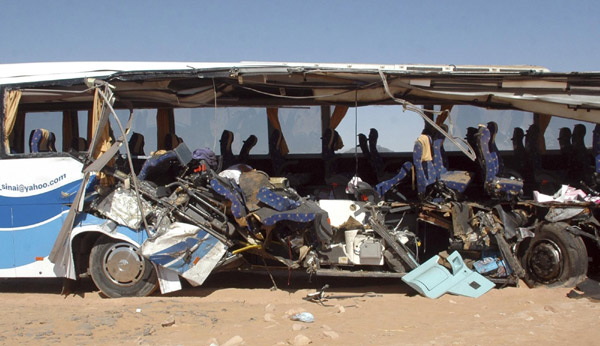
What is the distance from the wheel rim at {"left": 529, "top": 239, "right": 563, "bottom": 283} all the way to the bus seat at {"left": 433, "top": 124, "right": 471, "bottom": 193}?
1.16 metres

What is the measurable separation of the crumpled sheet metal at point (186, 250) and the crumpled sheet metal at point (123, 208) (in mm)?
387

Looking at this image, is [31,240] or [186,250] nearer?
[186,250]

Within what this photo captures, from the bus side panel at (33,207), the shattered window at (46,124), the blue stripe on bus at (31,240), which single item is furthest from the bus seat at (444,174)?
the shattered window at (46,124)

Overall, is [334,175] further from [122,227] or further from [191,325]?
[191,325]

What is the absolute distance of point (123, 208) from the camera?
742 centimetres

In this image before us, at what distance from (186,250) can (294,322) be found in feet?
5.93

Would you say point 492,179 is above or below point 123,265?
above

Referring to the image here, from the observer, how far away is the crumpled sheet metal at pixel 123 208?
7355mm

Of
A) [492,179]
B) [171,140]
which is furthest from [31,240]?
[492,179]

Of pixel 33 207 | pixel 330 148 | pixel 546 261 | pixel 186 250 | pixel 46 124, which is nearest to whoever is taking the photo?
pixel 186 250

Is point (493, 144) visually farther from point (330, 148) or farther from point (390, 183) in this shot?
point (330, 148)

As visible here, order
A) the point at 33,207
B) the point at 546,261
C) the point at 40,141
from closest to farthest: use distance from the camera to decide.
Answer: the point at 546,261
the point at 33,207
the point at 40,141

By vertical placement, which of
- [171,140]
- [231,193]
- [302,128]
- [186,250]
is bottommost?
[186,250]

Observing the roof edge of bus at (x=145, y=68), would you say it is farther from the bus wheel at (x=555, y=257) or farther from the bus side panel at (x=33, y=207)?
the bus wheel at (x=555, y=257)
